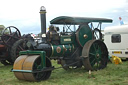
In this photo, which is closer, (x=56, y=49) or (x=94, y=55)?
(x=56, y=49)

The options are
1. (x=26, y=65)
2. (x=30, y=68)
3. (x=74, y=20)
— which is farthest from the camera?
(x=74, y=20)

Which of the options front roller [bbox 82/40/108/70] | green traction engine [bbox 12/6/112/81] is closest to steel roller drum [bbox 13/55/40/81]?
green traction engine [bbox 12/6/112/81]

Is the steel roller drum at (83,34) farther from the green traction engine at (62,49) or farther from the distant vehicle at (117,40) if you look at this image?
the distant vehicle at (117,40)

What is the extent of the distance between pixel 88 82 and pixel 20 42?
17.2 feet

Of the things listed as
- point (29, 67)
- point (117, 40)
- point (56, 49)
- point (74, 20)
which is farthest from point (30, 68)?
point (117, 40)

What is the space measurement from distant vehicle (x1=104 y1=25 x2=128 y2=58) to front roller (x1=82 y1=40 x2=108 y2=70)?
7.69ft

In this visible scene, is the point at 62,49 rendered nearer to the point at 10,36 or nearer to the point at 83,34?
the point at 83,34

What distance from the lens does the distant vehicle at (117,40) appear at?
10391mm

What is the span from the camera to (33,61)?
19.3 ft

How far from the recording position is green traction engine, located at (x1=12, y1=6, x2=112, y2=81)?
19.9 ft

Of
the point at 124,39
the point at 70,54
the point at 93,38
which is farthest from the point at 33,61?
the point at 124,39

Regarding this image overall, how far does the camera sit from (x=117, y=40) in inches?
424

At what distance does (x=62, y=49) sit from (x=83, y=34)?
1.10 meters

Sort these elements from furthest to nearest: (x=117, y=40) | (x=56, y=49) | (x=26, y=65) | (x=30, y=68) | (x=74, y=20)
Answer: (x=117, y=40) → (x=74, y=20) → (x=56, y=49) → (x=26, y=65) → (x=30, y=68)
